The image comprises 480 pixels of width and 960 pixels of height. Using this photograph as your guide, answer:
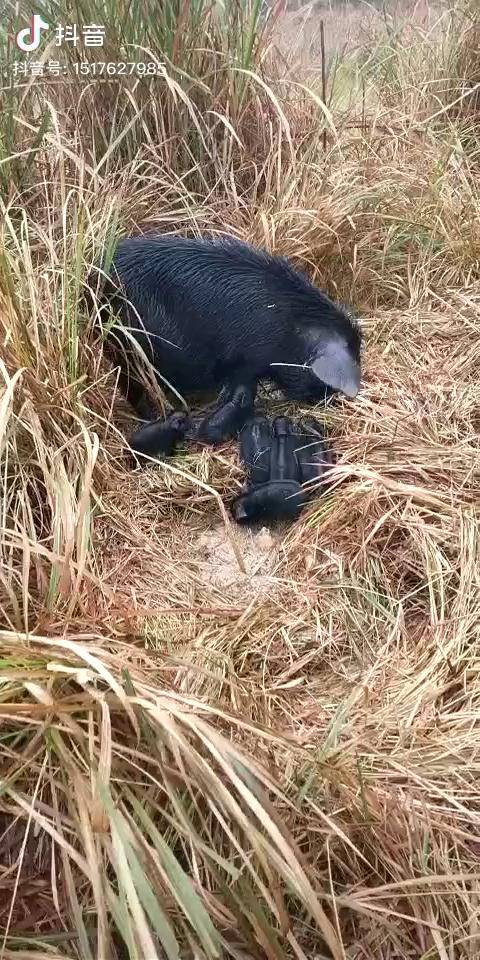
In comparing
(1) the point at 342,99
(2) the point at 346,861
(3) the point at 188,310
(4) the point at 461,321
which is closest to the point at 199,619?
(2) the point at 346,861

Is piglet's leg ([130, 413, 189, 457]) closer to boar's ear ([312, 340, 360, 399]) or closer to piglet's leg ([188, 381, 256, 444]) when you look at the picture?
piglet's leg ([188, 381, 256, 444])

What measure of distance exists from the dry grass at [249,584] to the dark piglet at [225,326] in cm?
11

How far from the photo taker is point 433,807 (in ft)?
4.59

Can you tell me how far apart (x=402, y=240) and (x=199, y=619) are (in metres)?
1.88

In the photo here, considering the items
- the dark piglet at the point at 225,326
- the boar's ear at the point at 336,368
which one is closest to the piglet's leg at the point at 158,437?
the dark piglet at the point at 225,326

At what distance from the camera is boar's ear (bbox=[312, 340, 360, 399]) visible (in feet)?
7.74

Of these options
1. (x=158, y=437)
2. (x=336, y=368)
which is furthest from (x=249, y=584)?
(x=336, y=368)

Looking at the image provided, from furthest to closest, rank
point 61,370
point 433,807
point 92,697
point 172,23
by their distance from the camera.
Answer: point 172,23 < point 61,370 < point 433,807 < point 92,697

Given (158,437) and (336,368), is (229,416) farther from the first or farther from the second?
(336,368)

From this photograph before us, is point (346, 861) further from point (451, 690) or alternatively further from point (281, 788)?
point (451, 690)

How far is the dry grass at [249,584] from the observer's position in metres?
1.22

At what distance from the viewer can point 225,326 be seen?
2.39m

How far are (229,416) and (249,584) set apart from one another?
0.63m

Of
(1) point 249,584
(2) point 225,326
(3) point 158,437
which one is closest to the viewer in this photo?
(1) point 249,584
